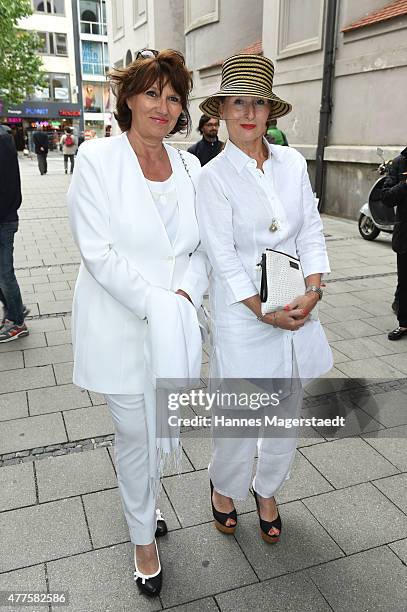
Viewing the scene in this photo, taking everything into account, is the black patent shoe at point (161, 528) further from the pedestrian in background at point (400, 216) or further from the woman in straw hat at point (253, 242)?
the pedestrian in background at point (400, 216)

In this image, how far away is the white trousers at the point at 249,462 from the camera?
242 centimetres

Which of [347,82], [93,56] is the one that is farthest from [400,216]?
[93,56]

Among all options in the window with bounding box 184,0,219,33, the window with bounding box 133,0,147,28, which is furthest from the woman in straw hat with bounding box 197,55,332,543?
the window with bounding box 133,0,147,28

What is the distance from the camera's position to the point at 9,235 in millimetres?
4613

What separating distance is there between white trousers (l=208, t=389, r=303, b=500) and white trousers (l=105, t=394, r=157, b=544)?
390mm

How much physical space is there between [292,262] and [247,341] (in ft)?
1.24

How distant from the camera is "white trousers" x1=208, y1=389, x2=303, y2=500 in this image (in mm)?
2416

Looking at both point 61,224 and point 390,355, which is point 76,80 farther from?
point 390,355

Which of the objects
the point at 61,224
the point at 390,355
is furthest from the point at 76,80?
the point at 390,355

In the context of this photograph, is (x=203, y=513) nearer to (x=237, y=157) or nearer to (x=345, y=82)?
(x=237, y=157)

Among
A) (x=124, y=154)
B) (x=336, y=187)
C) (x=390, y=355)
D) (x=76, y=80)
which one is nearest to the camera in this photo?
(x=124, y=154)

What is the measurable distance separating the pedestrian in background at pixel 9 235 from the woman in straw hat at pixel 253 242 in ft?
8.48

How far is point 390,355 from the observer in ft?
14.7

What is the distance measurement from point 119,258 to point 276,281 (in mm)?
622
